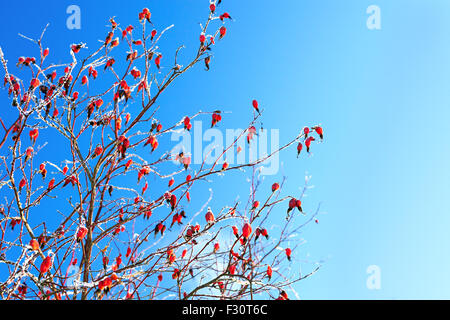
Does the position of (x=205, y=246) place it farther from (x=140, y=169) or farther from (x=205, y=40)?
(x=205, y=40)

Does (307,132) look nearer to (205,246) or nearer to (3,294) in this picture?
(205,246)

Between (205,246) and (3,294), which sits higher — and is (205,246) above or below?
above

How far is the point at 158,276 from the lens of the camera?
4.12m

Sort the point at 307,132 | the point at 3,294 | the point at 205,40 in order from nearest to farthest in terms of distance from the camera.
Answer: the point at 3,294, the point at 307,132, the point at 205,40

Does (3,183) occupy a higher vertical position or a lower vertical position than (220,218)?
higher

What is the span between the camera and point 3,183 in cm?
371

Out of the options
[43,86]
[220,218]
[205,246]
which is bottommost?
[205,246]

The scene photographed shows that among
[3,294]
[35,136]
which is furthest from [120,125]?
[3,294]
